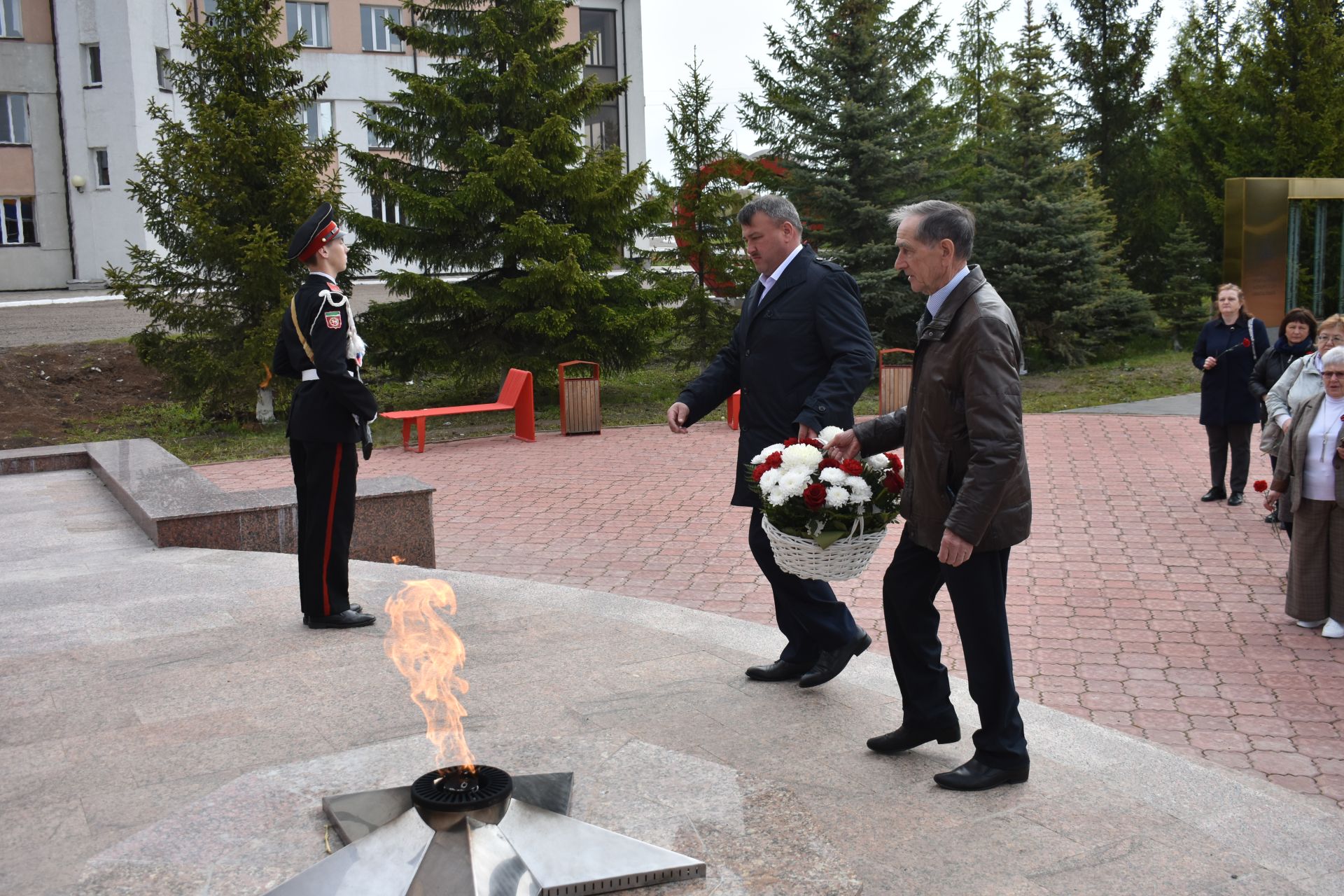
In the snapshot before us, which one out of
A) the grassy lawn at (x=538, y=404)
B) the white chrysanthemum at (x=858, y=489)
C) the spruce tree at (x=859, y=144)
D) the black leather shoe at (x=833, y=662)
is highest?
the spruce tree at (x=859, y=144)

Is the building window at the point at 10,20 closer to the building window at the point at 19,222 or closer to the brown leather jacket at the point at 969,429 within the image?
the building window at the point at 19,222

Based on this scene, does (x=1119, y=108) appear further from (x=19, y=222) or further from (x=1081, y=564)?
(x=19, y=222)

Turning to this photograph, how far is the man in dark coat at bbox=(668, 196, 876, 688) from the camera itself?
485cm

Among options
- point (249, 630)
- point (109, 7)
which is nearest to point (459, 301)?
point (249, 630)

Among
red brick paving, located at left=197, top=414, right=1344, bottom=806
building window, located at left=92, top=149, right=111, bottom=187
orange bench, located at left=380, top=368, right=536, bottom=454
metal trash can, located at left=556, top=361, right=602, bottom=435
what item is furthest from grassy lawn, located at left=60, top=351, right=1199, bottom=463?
building window, located at left=92, top=149, right=111, bottom=187

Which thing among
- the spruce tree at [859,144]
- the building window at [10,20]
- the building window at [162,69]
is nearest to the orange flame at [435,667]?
the spruce tree at [859,144]

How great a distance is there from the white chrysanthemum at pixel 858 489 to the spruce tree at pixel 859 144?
16.7m

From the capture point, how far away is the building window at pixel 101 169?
36.2 m

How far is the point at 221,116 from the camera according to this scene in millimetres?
16547

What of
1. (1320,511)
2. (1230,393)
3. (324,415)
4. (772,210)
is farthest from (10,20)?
(1320,511)

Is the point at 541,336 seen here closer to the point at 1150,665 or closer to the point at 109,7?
the point at 1150,665

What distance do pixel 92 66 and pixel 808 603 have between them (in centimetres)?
3786

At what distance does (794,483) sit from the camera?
168 inches

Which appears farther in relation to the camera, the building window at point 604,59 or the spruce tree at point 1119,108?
the building window at point 604,59
